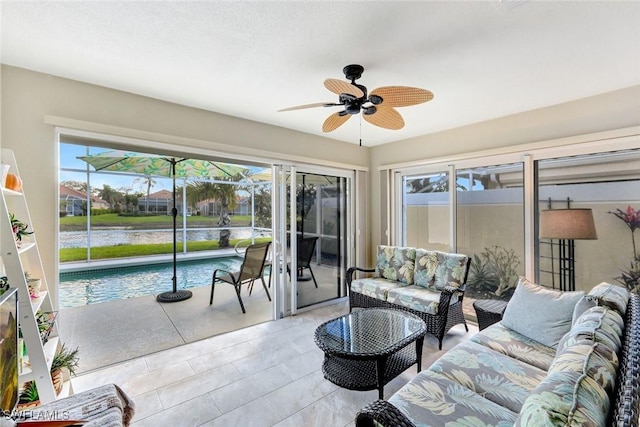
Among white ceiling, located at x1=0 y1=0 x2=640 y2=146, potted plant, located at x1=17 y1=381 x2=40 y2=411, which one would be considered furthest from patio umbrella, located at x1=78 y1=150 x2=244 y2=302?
potted plant, located at x1=17 y1=381 x2=40 y2=411

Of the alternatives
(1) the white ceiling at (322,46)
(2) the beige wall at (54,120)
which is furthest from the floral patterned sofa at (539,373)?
(2) the beige wall at (54,120)

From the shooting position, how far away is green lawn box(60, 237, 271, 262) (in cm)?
666

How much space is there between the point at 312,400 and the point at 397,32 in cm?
264

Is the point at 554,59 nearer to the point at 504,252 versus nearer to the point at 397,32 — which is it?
the point at 397,32

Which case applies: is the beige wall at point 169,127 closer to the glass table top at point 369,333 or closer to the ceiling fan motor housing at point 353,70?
the ceiling fan motor housing at point 353,70

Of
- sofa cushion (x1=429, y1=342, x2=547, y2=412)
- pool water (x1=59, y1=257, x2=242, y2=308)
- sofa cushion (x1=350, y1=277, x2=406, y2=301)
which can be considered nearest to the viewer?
sofa cushion (x1=429, y1=342, x2=547, y2=412)

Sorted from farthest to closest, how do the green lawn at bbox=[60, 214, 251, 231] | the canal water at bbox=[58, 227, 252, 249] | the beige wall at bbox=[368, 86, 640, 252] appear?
the canal water at bbox=[58, 227, 252, 249], the green lawn at bbox=[60, 214, 251, 231], the beige wall at bbox=[368, 86, 640, 252]

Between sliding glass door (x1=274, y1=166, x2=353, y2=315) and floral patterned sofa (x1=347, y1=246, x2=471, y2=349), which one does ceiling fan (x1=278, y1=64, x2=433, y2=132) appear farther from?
floral patterned sofa (x1=347, y1=246, x2=471, y2=349)

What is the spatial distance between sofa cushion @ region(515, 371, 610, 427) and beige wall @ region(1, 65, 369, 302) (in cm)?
321

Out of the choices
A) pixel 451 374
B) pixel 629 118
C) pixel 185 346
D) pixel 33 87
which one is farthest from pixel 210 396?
pixel 629 118

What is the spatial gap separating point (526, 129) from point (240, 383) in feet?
12.9

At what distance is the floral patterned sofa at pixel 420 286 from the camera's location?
115 inches

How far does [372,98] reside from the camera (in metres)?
1.97

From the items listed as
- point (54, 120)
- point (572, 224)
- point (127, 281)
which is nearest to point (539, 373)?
point (572, 224)
